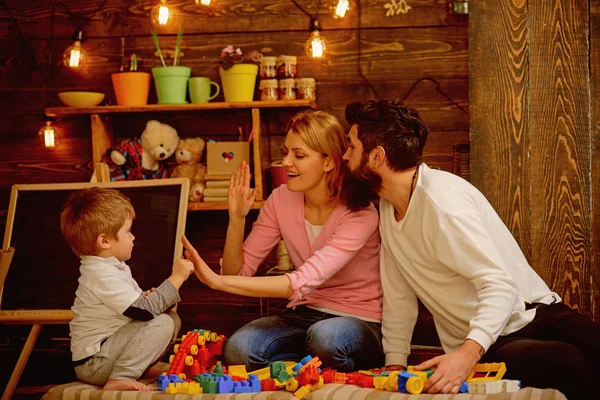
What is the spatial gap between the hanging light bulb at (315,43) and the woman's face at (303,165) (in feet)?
3.71

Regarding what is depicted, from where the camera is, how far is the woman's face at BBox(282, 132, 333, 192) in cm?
278

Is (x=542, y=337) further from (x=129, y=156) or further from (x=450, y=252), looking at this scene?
(x=129, y=156)

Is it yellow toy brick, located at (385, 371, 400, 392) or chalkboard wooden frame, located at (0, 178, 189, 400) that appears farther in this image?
chalkboard wooden frame, located at (0, 178, 189, 400)

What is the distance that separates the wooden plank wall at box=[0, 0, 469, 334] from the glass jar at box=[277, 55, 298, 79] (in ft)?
0.43

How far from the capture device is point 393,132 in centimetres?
258

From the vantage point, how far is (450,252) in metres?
2.41

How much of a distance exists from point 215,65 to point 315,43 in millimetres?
565

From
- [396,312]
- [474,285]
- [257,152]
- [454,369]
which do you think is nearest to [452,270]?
[474,285]

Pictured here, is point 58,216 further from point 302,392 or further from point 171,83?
point 302,392

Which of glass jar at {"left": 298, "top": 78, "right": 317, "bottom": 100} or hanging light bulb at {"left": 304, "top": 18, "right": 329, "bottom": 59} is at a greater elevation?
hanging light bulb at {"left": 304, "top": 18, "right": 329, "bottom": 59}

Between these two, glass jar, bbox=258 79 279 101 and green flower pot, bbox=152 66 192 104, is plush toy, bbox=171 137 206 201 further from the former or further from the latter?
glass jar, bbox=258 79 279 101

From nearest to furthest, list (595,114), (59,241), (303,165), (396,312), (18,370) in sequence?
(396,312)
(303,165)
(595,114)
(18,370)
(59,241)

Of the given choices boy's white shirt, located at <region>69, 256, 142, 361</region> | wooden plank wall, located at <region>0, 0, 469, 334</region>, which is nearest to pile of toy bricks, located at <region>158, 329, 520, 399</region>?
boy's white shirt, located at <region>69, 256, 142, 361</region>

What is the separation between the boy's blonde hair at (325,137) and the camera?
2.80 m
